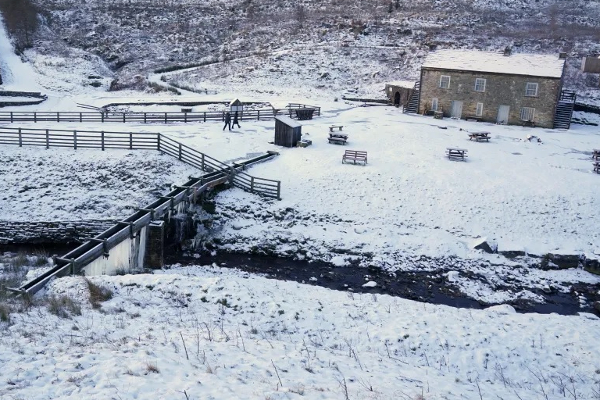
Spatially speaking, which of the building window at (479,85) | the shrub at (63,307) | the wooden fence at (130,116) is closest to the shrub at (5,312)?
the shrub at (63,307)

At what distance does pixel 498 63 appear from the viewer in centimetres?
4588

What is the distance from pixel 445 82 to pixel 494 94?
12.9 ft

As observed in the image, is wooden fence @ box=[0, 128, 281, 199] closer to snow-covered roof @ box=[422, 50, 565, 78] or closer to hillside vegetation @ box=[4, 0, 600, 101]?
hillside vegetation @ box=[4, 0, 600, 101]

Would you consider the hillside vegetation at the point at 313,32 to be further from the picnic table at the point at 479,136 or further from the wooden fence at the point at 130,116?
the picnic table at the point at 479,136

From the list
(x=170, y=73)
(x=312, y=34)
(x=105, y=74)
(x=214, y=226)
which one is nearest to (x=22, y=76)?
(x=105, y=74)

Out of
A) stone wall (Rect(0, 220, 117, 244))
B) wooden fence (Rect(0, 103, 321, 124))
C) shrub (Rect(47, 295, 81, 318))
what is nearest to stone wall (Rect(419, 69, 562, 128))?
wooden fence (Rect(0, 103, 321, 124))

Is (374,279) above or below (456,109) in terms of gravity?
below

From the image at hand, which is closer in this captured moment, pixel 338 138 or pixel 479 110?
pixel 338 138

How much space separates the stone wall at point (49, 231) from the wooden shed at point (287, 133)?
12.5 m

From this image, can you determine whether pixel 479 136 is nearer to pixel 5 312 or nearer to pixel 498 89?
pixel 498 89

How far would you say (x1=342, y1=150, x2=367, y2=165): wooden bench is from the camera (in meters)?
31.8

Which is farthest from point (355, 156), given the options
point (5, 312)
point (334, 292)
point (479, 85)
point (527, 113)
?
point (5, 312)

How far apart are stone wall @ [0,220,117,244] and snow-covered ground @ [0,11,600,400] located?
74cm

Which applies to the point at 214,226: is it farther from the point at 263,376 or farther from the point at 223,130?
the point at 263,376
